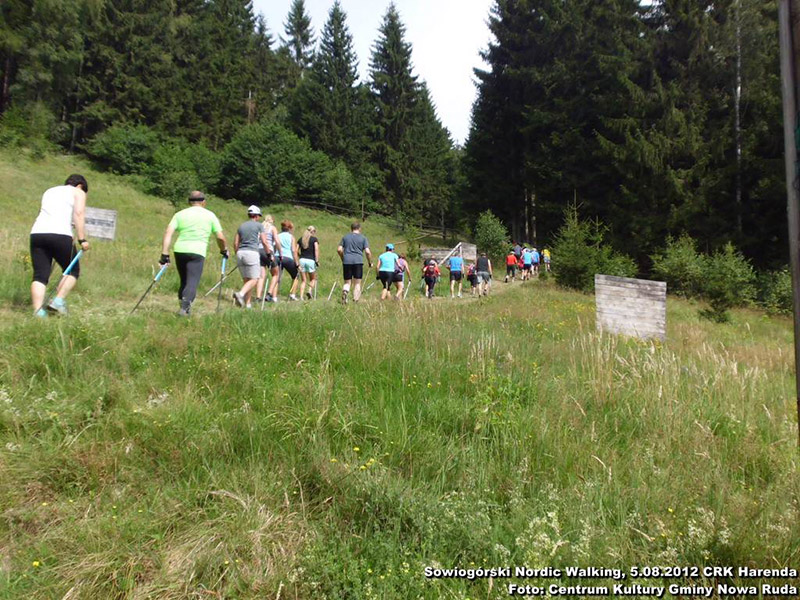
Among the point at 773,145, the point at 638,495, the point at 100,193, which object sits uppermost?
the point at 773,145

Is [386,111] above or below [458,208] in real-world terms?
above

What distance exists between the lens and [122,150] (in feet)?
129

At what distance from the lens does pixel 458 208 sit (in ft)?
144

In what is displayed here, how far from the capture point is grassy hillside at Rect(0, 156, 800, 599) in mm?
2217

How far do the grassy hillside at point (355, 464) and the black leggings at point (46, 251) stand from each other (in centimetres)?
101

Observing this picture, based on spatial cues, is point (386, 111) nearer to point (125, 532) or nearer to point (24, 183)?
point (24, 183)

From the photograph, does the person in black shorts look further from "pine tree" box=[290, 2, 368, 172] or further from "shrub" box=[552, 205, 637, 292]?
"pine tree" box=[290, 2, 368, 172]

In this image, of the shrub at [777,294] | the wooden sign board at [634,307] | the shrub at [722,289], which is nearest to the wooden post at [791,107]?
the wooden sign board at [634,307]

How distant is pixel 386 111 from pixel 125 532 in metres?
52.3

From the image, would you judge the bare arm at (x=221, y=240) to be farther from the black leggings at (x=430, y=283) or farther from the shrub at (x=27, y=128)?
the shrub at (x=27, y=128)

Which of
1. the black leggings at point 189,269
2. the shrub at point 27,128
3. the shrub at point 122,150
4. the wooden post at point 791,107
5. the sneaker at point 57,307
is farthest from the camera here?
the shrub at point 122,150

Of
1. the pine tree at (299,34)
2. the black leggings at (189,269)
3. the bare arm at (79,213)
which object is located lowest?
the black leggings at (189,269)

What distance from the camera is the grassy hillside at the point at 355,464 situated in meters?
2.22

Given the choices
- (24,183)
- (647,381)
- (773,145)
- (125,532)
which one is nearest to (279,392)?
(125,532)
